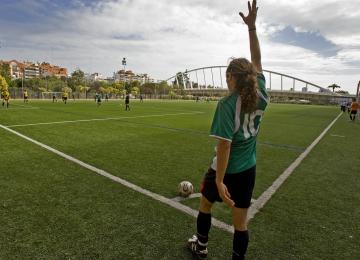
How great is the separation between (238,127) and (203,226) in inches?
48.1

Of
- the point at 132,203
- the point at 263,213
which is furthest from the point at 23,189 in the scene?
the point at 263,213

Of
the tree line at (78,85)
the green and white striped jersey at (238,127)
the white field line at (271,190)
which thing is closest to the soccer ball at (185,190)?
the white field line at (271,190)

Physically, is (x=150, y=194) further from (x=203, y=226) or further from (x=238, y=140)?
(x=238, y=140)

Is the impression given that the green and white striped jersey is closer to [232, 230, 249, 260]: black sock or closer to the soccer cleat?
[232, 230, 249, 260]: black sock

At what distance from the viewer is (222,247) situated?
3592 mm

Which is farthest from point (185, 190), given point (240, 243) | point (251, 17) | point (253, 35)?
point (251, 17)

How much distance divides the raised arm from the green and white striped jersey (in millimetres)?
264

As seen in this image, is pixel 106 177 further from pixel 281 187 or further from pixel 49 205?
pixel 281 187

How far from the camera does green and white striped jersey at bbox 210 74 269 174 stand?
2.48 metres

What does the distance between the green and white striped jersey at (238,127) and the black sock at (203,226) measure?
63 centimetres

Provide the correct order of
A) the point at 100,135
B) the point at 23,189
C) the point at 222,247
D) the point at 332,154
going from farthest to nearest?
the point at 100,135 < the point at 332,154 < the point at 23,189 < the point at 222,247

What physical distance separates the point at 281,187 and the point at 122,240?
3.58 meters

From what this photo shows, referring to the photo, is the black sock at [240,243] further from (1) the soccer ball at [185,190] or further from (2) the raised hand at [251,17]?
(1) the soccer ball at [185,190]

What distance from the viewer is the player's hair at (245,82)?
251 cm
